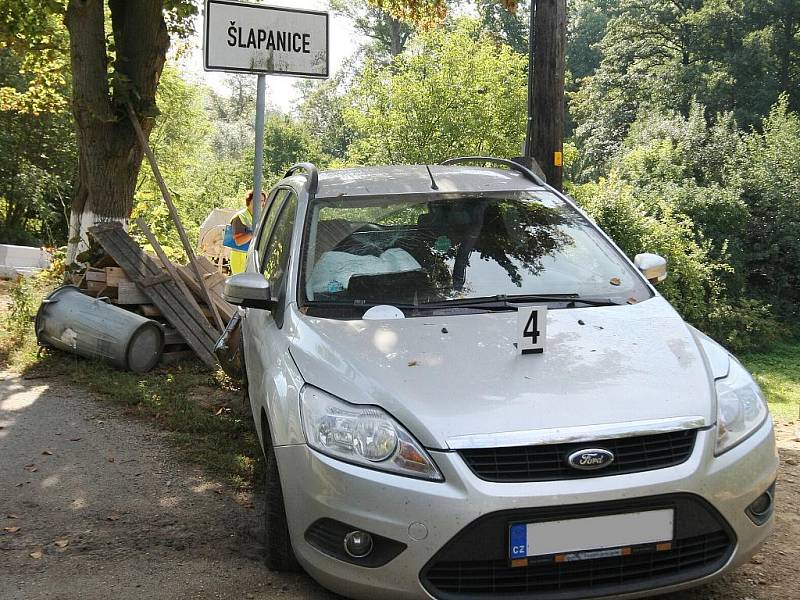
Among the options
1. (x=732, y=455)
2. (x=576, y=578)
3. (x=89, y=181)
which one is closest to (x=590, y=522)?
(x=576, y=578)

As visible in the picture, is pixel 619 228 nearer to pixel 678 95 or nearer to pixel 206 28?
pixel 206 28

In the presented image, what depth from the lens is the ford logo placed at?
3006 millimetres

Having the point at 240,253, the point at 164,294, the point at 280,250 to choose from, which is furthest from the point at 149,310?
the point at 280,250

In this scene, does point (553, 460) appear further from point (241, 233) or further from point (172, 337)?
point (241, 233)

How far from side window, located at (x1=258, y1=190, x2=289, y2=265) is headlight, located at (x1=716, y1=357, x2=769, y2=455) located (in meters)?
2.88

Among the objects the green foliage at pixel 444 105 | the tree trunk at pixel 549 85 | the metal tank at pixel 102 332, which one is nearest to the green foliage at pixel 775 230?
the green foliage at pixel 444 105

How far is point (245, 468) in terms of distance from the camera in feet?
17.6

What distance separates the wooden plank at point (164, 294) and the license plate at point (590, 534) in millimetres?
5291

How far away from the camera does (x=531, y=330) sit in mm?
3580

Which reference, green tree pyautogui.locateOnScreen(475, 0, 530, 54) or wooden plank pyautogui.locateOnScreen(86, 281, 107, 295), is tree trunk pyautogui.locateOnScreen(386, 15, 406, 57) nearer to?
green tree pyautogui.locateOnScreen(475, 0, 530, 54)

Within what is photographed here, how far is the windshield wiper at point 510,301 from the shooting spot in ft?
13.2

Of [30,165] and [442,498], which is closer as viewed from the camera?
[442,498]

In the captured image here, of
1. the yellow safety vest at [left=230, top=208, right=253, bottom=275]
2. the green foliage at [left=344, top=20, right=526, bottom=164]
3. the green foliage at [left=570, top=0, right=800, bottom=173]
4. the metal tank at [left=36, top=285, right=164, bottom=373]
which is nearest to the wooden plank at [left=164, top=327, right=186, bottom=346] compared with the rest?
the metal tank at [left=36, top=285, right=164, bottom=373]

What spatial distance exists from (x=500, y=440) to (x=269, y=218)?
3231 mm
